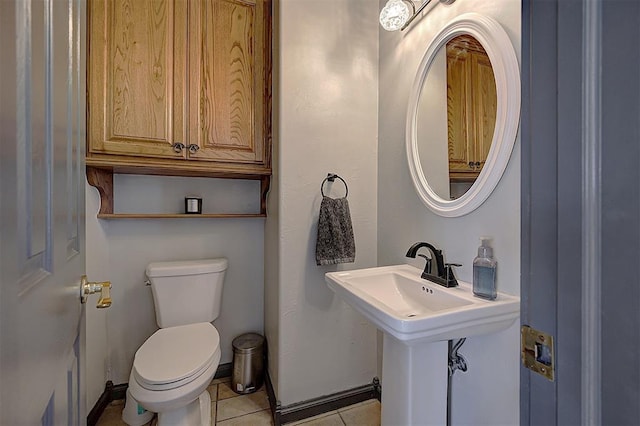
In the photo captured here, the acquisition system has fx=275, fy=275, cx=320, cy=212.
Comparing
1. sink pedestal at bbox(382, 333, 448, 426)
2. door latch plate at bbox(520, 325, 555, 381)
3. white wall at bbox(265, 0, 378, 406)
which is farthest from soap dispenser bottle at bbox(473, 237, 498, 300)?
white wall at bbox(265, 0, 378, 406)

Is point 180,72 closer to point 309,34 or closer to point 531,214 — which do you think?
point 309,34

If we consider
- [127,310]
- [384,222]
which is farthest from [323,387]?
[127,310]

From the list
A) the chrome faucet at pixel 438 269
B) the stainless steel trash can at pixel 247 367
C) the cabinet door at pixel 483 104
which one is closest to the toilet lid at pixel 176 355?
the stainless steel trash can at pixel 247 367

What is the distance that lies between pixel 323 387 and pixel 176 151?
1.58 meters

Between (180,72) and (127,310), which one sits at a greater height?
(180,72)

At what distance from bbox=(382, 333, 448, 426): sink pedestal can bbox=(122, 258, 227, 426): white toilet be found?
86cm

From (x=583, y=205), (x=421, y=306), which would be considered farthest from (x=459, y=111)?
(x=583, y=205)

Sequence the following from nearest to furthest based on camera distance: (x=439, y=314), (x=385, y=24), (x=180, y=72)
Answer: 1. (x=439, y=314)
2. (x=385, y=24)
3. (x=180, y=72)

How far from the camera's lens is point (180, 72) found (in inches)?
60.4

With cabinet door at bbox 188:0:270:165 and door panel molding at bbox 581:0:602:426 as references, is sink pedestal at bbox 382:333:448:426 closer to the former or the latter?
door panel molding at bbox 581:0:602:426

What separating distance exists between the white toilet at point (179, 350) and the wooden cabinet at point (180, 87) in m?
0.64

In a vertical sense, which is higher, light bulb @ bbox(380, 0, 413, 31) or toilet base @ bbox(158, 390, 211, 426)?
light bulb @ bbox(380, 0, 413, 31)

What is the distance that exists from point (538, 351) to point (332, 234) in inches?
44.2

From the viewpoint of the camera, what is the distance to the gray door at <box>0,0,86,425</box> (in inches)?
12.6
